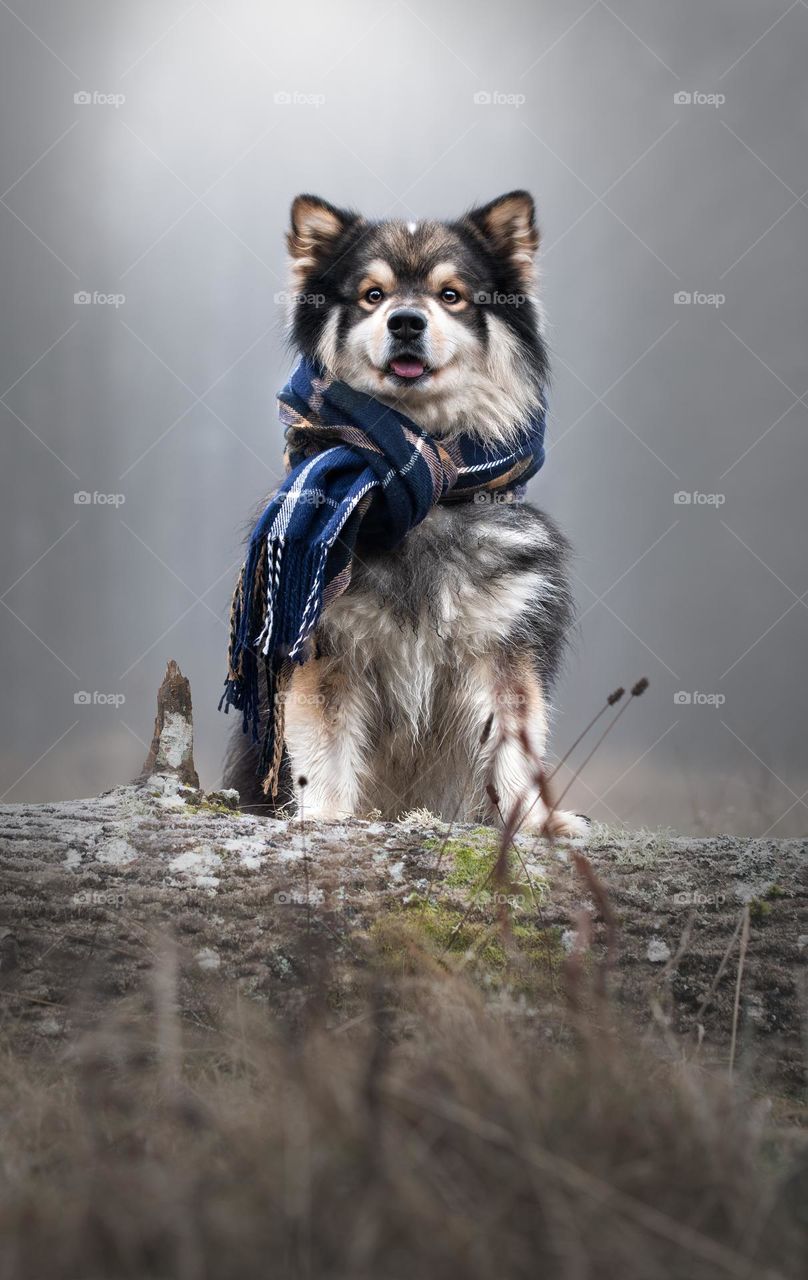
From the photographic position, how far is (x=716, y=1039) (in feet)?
7.00

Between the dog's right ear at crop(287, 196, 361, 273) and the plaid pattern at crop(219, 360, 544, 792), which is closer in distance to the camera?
the plaid pattern at crop(219, 360, 544, 792)

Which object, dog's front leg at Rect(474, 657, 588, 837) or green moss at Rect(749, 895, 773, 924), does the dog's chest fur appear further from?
green moss at Rect(749, 895, 773, 924)

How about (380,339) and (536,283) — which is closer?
(380,339)

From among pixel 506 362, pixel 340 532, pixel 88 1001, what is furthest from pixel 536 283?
pixel 88 1001

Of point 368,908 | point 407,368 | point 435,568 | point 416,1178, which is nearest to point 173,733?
point 435,568

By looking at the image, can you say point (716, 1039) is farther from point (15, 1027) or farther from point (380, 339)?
point (380, 339)

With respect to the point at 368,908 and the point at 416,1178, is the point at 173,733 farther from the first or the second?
the point at 416,1178

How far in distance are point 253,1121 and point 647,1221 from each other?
0.43 meters

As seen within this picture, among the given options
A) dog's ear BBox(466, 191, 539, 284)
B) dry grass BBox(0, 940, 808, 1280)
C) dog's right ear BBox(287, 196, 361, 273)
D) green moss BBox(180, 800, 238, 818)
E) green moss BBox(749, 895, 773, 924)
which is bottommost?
dry grass BBox(0, 940, 808, 1280)

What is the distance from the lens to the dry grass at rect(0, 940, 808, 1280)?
0.89 meters

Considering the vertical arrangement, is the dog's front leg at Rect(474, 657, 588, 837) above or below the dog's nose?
below

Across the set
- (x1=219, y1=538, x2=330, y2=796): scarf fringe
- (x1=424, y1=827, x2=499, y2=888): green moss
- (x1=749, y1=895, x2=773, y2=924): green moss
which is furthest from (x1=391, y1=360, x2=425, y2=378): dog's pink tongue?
(x1=749, y1=895, x2=773, y2=924): green moss

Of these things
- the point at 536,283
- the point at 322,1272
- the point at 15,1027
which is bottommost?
the point at 15,1027

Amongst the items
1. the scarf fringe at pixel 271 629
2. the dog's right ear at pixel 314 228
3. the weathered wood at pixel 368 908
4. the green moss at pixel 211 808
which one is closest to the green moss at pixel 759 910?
the weathered wood at pixel 368 908
